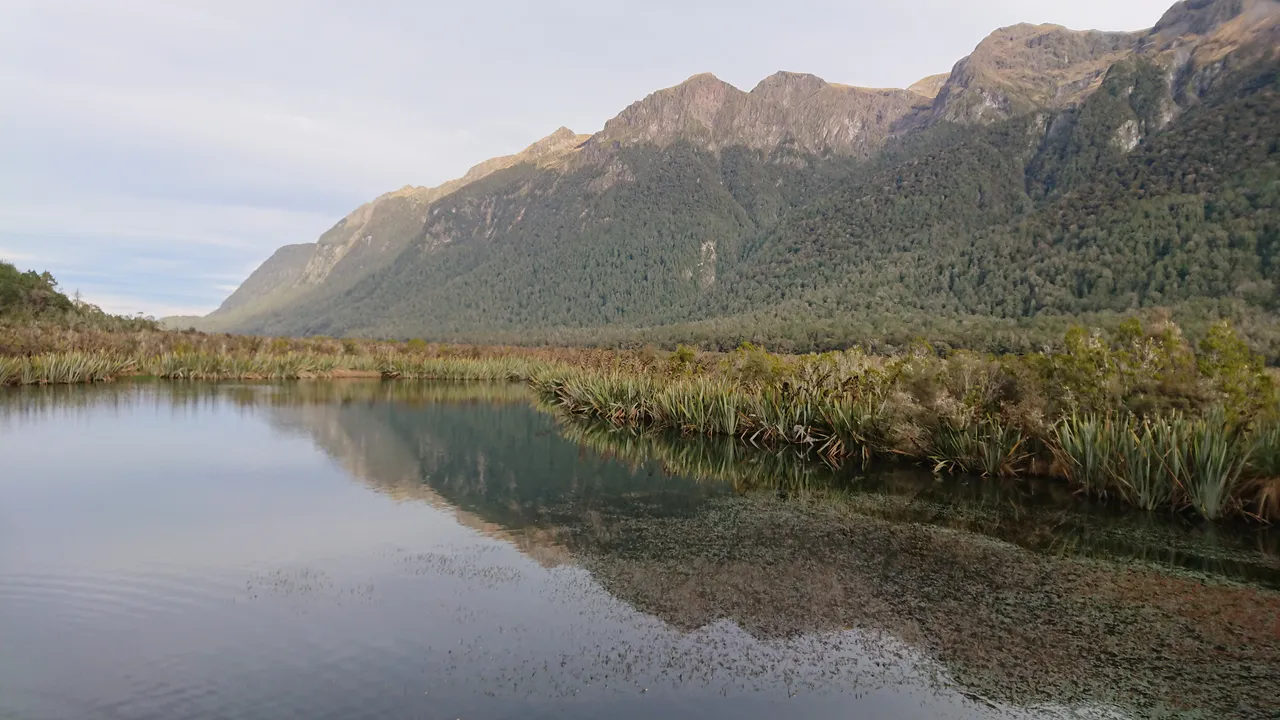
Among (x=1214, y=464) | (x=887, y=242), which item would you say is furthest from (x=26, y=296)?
(x=887, y=242)

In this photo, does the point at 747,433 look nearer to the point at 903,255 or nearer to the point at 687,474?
the point at 687,474

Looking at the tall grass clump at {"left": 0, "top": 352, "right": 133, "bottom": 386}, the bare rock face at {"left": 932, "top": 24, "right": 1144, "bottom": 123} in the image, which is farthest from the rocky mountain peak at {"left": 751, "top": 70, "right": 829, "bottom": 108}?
the tall grass clump at {"left": 0, "top": 352, "right": 133, "bottom": 386}

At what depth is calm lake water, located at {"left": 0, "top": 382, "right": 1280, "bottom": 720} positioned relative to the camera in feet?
15.3

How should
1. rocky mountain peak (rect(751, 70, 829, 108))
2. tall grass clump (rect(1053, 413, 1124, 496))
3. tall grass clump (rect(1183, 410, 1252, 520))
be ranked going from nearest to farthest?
tall grass clump (rect(1183, 410, 1252, 520))
tall grass clump (rect(1053, 413, 1124, 496))
rocky mountain peak (rect(751, 70, 829, 108))

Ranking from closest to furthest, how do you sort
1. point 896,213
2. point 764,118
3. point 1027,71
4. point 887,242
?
point 887,242 → point 896,213 → point 1027,71 → point 764,118

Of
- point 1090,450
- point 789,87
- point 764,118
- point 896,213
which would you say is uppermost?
point 789,87

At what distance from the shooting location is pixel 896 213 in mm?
107312

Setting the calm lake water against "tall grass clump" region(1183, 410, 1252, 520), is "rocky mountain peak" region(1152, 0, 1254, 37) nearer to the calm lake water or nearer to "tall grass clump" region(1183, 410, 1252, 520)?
"tall grass clump" region(1183, 410, 1252, 520)

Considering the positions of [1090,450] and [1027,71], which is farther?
[1027,71]

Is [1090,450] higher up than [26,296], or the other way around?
[26,296]

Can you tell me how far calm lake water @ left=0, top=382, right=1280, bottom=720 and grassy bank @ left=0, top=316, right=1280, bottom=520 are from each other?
79 cm

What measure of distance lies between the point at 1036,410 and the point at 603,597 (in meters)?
8.74

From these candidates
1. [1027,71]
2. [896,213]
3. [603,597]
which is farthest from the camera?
[1027,71]

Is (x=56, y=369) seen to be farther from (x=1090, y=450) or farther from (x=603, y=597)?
(x=1090, y=450)
